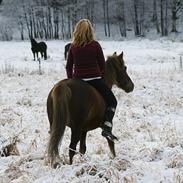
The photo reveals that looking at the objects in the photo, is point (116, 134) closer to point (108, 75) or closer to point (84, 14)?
point (108, 75)

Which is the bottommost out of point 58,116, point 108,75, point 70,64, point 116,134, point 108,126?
point 116,134

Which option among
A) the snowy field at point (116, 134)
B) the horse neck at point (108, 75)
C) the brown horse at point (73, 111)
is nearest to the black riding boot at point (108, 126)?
the brown horse at point (73, 111)

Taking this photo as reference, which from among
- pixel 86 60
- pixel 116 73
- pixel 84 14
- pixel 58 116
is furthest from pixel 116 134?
pixel 84 14

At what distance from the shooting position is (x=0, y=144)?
695cm

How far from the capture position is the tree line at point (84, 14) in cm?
6166

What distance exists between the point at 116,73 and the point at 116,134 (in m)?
1.84

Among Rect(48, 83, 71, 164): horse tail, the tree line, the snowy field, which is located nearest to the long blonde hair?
Rect(48, 83, 71, 164): horse tail

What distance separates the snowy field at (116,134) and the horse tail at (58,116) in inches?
10.3

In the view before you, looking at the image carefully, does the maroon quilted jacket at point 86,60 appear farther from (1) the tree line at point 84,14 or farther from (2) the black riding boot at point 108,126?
(1) the tree line at point 84,14

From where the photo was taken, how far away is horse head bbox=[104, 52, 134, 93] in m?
7.10

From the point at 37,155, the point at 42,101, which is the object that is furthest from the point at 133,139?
the point at 42,101

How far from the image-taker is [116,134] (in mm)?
8680

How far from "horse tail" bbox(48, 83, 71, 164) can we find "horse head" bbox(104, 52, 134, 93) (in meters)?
1.52

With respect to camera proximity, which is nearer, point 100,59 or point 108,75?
point 100,59
